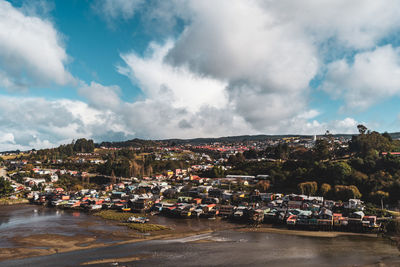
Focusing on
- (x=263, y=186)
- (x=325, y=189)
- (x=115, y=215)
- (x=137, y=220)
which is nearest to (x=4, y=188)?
(x=115, y=215)

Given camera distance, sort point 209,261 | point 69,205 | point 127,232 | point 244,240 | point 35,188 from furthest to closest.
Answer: point 35,188 → point 69,205 → point 127,232 → point 244,240 → point 209,261

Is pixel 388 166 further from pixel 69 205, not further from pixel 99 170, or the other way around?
pixel 99 170

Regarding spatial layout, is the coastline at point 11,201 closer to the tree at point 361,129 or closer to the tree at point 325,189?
the tree at point 325,189

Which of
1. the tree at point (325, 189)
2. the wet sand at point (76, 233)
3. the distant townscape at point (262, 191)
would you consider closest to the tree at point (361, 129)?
the distant townscape at point (262, 191)

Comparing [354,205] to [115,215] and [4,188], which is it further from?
[4,188]

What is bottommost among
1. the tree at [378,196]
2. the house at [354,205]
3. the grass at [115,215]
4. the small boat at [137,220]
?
the grass at [115,215]

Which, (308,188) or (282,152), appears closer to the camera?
(308,188)

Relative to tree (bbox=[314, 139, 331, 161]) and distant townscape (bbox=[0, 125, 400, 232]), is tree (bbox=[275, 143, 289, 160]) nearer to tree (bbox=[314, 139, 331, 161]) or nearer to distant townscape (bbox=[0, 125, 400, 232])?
distant townscape (bbox=[0, 125, 400, 232])

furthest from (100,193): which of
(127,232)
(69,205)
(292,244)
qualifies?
(292,244)
